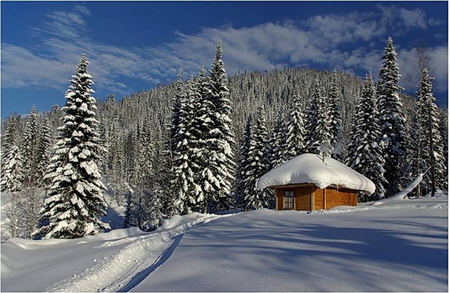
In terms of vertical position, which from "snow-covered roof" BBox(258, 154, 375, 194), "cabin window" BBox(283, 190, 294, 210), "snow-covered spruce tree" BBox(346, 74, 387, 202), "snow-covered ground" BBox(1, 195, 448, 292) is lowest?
"snow-covered ground" BBox(1, 195, 448, 292)

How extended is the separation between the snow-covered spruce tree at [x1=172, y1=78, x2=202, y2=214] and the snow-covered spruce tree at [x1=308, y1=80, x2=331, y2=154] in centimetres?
1457

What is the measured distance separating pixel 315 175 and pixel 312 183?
2.24 feet

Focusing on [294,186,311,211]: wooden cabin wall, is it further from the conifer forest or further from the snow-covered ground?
the snow-covered ground

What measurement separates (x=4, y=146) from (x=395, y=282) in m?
63.0

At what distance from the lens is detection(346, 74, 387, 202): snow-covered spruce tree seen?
31.7 meters

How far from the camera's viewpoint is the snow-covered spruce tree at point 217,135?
29.8m

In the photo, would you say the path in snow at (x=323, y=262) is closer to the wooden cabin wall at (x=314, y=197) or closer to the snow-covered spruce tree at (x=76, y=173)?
the wooden cabin wall at (x=314, y=197)

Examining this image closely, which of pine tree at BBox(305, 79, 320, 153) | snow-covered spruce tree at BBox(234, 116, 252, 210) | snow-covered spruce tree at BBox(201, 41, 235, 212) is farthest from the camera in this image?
snow-covered spruce tree at BBox(234, 116, 252, 210)

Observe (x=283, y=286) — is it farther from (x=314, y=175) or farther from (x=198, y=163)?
(x=198, y=163)

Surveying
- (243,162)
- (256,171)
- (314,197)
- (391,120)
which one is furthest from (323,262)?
(243,162)

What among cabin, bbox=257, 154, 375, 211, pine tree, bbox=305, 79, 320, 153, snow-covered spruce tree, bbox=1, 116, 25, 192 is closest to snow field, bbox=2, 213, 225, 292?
cabin, bbox=257, 154, 375, 211

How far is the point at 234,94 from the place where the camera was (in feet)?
602

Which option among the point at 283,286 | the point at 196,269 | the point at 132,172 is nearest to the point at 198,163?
the point at 196,269

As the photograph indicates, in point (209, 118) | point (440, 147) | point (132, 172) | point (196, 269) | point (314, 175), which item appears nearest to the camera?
point (196, 269)
